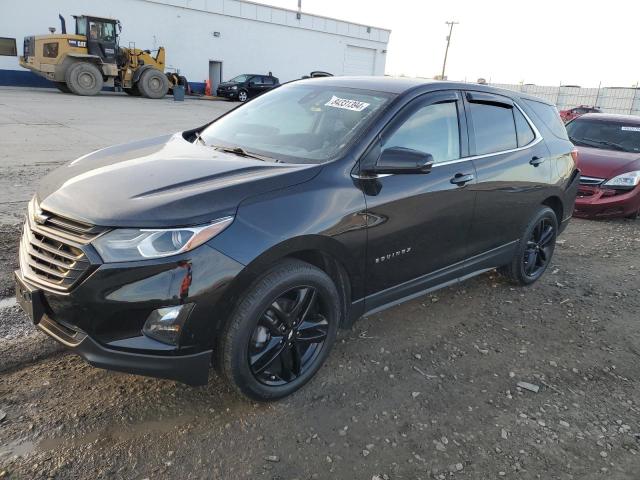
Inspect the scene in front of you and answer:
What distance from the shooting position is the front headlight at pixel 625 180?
7569mm

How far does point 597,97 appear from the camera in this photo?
3388 centimetres

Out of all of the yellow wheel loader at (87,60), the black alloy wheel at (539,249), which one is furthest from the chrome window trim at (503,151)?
the yellow wheel loader at (87,60)

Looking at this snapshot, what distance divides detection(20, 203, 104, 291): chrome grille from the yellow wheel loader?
22.4 meters

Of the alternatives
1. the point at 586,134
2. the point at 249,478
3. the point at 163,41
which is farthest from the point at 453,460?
the point at 163,41

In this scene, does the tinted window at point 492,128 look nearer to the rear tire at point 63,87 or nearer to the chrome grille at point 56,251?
the chrome grille at point 56,251

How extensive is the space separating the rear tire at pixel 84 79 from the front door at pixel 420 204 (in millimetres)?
22321

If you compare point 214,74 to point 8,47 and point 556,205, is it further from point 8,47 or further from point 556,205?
point 556,205

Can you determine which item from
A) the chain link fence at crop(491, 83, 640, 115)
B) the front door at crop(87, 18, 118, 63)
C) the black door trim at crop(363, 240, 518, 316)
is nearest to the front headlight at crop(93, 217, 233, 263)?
the black door trim at crop(363, 240, 518, 316)

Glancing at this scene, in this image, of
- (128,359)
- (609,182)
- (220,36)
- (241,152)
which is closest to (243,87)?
(220,36)

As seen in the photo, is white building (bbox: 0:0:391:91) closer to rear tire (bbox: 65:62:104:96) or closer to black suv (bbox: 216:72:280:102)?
black suv (bbox: 216:72:280:102)

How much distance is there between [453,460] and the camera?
2586 millimetres

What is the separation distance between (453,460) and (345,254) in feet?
3.93

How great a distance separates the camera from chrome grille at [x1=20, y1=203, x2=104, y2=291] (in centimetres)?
235

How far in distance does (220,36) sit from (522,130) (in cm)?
3295
